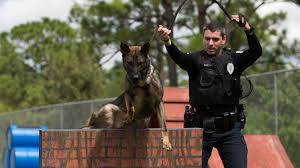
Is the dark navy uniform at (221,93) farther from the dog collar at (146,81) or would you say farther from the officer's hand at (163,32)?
the dog collar at (146,81)

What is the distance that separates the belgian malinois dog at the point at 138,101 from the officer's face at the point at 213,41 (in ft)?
1.87

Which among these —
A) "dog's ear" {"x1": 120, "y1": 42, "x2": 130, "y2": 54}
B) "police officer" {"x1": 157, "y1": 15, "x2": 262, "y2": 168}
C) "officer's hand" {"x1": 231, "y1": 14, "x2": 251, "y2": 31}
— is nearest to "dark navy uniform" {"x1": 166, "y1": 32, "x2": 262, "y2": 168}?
"police officer" {"x1": 157, "y1": 15, "x2": 262, "y2": 168}

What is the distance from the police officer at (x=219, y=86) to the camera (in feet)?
22.0

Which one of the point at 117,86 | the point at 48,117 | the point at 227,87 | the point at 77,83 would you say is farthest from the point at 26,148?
the point at 77,83

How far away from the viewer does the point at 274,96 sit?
12.7 metres

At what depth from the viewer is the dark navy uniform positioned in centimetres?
672

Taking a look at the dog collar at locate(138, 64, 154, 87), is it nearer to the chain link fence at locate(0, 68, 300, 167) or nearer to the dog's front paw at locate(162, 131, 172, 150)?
the dog's front paw at locate(162, 131, 172, 150)

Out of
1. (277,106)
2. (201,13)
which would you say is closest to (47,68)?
(201,13)

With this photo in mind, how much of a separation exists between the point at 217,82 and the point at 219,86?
4cm

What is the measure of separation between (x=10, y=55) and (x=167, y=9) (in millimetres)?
39651

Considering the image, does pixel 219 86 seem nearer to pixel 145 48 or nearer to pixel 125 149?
pixel 145 48

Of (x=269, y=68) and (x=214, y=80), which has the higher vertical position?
(x=269, y=68)

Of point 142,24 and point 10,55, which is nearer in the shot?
point 142,24

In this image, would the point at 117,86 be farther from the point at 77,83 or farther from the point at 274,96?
the point at 274,96
